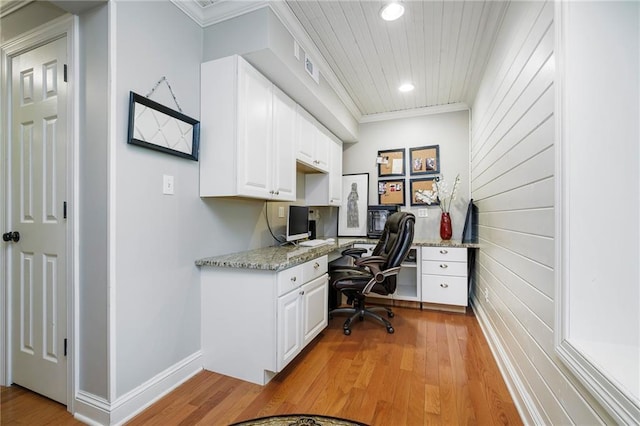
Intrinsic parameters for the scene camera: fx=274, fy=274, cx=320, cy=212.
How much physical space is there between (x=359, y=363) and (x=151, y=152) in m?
1.95

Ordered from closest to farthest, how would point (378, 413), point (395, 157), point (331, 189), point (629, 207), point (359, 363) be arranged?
point (629, 207), point (378, 413), point (359, 363), point (331, 189), point (395, 157)

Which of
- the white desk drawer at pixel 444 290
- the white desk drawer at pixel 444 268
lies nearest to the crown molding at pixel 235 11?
the white desk drawer at pixel 444 268

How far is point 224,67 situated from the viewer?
1854 millimetres

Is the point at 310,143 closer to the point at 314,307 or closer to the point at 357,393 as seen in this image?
the point at 314,307

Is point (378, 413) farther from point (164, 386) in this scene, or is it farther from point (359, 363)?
point (164, 386)

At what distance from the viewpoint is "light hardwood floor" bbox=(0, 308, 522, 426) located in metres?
1.45

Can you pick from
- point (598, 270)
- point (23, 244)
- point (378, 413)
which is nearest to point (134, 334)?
point (23, 244)

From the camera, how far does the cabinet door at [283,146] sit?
2215 mm

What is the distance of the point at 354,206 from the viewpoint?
3.82 metres

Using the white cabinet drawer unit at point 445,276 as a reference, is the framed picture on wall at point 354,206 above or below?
above

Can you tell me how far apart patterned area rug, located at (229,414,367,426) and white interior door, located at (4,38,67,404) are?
1118 millimetres

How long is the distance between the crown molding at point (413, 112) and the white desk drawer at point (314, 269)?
240 centimetres

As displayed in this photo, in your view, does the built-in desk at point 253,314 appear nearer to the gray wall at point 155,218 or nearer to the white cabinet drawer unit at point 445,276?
the gray wall at point 155,218

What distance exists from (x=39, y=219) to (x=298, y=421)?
6.15 feet
